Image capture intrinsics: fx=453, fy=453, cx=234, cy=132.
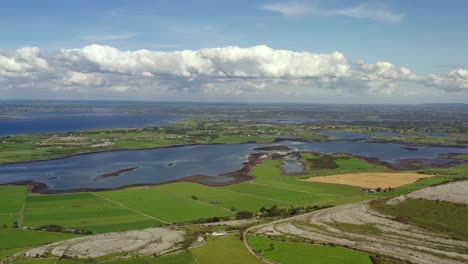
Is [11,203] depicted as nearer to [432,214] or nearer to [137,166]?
[137,166]

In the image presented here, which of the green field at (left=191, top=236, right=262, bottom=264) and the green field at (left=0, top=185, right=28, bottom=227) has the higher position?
the green field at (left=191, top=236, right=262, bottom=264)

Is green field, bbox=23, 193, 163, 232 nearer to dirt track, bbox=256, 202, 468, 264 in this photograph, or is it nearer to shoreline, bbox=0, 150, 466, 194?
shoreline, bbox=0, 150, 466, 194

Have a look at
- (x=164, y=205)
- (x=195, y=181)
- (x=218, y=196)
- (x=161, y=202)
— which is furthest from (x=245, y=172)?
(x=164, y=205)

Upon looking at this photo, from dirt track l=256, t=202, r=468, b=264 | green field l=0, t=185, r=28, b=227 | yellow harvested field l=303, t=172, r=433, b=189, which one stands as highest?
yellow harvested field l=303, t=172, r=433, b=189

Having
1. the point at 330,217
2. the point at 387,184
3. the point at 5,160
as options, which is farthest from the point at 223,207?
the point at 5,160

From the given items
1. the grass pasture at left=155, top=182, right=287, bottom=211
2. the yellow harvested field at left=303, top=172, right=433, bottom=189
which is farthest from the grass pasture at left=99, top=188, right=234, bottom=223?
the yellow harvested field at left=303, top=172, right=433, bottom=189

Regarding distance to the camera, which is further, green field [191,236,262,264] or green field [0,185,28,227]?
green field [0,185,28,227]
